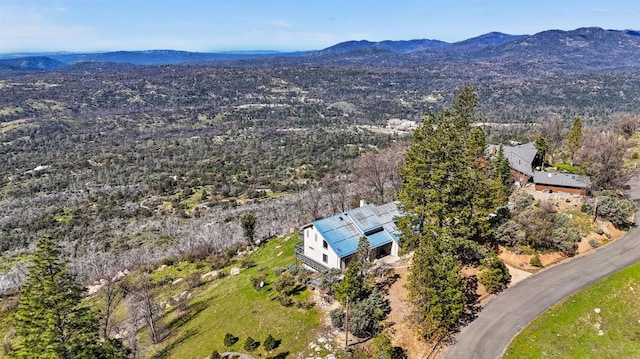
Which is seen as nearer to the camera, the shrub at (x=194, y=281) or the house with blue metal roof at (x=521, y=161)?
the shrub at (x=194, y=281)

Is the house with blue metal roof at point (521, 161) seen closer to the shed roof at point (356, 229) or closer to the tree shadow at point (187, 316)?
the shed roof at point (356, 229)

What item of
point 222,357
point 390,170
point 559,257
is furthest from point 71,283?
point 390,170

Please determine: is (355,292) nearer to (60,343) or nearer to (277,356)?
(277,356)

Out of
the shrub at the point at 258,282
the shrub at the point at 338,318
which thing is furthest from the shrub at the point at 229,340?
the shrub at the point at 338,318

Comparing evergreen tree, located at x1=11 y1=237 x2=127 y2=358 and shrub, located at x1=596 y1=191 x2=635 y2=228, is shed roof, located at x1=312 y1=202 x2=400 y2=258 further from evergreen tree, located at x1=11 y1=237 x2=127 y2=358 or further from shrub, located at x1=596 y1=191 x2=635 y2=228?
shrub, located at x1=596 y1=191 x2=635 y2=228

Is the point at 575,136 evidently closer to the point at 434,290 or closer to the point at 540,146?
the point at 540,146
